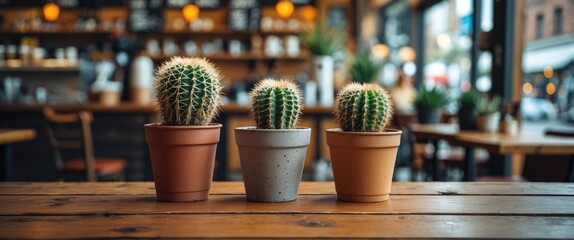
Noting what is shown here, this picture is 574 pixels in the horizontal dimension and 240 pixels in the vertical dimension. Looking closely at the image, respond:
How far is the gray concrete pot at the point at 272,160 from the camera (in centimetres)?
110

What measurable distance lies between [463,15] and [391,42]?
3.68 m

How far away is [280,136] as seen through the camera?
1100mm

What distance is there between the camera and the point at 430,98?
13.9 feet

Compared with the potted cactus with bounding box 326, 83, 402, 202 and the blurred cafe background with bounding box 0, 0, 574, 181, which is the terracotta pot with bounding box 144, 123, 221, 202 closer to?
the potted cactus with bounding box 326, 83, 402, 202

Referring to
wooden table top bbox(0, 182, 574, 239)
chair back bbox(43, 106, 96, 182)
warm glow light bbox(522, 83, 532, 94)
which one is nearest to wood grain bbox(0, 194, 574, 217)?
wooden table top bbox(0, 182, 574, 239)

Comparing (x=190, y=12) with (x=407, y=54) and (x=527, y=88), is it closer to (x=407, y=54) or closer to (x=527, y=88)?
(x=407, y=54)

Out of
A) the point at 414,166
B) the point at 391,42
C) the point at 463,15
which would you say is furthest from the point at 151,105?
the point at 391,42

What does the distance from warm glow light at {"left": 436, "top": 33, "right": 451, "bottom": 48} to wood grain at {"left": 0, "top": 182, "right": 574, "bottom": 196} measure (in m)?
6.58

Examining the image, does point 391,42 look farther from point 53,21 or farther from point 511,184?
point 511,184

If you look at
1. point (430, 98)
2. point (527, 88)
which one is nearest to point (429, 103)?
point (430, 98)

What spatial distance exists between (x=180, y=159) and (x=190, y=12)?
24.3 feet

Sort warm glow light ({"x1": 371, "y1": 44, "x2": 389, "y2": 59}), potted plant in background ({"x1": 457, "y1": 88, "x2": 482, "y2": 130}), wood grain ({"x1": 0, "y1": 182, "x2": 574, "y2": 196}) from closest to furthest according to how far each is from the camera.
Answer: wood grain ({"x1": 0, "y1": 182, "x2": 574, "y2": 196}) < potted plant in background ({"x1": 457, "y1": 88, "x2": 482, "y2": 130}) < warm glow light ({"x1": 371, "y1": 44, "x2": 389, "y2": 59})

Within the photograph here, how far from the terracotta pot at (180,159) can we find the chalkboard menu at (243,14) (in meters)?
7.32

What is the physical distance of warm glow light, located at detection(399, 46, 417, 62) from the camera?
825 cm
